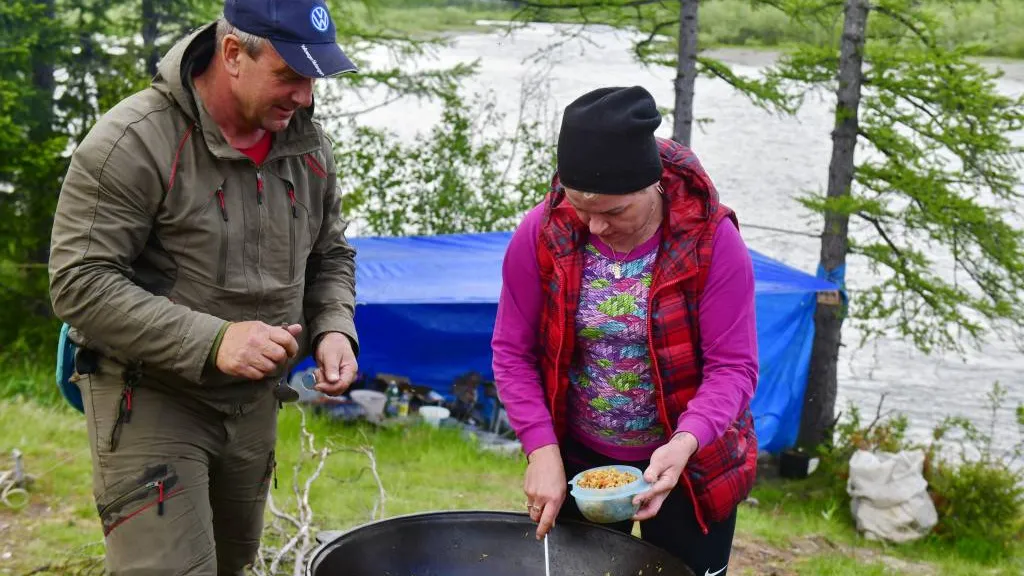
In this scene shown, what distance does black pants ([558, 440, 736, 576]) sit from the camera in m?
2.62

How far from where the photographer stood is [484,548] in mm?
2715

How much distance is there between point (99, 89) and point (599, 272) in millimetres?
9501

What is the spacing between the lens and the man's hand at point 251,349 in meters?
2.33

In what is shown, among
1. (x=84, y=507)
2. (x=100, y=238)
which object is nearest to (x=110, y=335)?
(x=100, y=238)

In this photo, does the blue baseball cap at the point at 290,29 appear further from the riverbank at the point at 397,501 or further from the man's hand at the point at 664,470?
the riverbank at the point at 397,501

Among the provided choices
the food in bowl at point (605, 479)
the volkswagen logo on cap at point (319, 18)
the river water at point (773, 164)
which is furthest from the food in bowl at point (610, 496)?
the river water at point (773, 164)

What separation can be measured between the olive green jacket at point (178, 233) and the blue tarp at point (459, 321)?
564 cm

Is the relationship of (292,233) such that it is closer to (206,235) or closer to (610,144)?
(206,235)

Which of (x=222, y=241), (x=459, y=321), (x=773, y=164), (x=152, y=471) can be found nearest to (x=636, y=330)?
(x=222, y=241)

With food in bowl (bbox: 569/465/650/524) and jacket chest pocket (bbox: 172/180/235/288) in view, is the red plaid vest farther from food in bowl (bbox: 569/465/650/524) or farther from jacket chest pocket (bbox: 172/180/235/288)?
jacket chest pocket (bbox: 172/180/235/288)

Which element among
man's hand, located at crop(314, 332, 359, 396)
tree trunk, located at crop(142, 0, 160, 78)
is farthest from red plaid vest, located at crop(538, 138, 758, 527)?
tree trunk, located at crop(142, 0, 160, 78)

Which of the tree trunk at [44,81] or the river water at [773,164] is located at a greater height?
the tree trunk at [44,81]

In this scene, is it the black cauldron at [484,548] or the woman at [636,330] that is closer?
the woman at [636,330]

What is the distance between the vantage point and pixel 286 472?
245 inches
